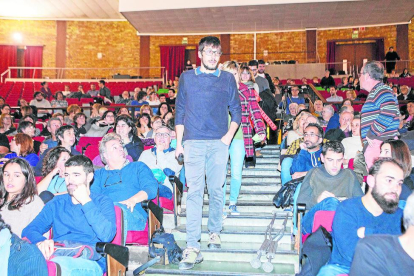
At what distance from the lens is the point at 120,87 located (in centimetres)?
1645

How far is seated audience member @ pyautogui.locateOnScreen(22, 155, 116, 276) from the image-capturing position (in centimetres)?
289

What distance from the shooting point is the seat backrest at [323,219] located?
10.4 feet

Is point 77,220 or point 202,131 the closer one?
point 77,220

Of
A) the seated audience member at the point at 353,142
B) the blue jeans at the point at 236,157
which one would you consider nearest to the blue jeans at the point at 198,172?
the blue jeans at the point at 236,157

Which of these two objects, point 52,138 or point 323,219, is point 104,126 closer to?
point 52,138

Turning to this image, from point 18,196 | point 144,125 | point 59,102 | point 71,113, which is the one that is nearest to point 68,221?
point 18,196

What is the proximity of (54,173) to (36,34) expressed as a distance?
16.3 metres

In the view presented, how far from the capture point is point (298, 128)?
5.85m

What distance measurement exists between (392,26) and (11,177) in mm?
17408

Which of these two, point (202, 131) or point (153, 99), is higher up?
point (153, 99)

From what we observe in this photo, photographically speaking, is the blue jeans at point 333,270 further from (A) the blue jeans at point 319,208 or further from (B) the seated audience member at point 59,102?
(B) the seated audience member at point 59,102

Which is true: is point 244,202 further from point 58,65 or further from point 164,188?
point 58,65

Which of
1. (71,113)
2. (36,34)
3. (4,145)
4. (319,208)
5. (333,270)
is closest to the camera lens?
(333,270)

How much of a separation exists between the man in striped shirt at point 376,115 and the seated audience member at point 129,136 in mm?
2462
